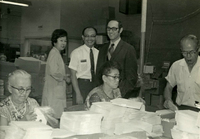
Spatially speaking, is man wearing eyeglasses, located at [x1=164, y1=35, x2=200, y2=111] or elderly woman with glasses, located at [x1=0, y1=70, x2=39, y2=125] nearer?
elderly woman with glasses, located at [x1=0, y1=70, x2=39, y2=125]

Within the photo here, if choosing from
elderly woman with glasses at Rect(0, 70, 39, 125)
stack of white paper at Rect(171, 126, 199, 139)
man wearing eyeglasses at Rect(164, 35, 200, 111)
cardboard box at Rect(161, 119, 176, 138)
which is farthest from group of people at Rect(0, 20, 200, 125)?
stack of white paper at Rect(171, 126, 199, 139)

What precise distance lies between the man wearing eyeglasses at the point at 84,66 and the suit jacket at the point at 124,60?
72 mm

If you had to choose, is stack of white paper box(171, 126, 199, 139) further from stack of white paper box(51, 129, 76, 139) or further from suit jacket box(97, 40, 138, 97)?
suit jacket box(97, 40, 138, 97)

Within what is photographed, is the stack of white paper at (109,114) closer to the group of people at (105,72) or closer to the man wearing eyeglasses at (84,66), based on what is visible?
the group of people at (105,72)

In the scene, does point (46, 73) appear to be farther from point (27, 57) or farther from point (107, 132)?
point (107, 132)

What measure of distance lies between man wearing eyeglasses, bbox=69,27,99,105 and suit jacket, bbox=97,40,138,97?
0.24 feet

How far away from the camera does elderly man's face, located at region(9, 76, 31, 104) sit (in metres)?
1.43

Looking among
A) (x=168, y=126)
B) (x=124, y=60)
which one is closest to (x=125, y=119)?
(x=168, y=126)

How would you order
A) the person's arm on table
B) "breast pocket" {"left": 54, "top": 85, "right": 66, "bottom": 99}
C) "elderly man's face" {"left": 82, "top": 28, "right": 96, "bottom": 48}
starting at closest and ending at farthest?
the person's arm on table → "breast pocket" {"left": 54, "top": 85, "right": 66, "bottom": 99} → "elderly man's face" {"left": 82, "top": 28, "right": 96, "bottom": 48}

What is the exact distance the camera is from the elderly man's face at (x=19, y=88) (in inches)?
56.2

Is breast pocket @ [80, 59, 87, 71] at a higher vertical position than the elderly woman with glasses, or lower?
higher

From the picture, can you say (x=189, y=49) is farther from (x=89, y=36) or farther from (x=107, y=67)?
(x=89, y=36)

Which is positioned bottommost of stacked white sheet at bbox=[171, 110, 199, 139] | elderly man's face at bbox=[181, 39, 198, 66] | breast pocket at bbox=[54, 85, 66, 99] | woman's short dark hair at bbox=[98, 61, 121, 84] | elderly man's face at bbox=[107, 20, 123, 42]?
stacked white sheet at bbox=[171, 110, 199, 139]

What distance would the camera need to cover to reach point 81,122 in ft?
4.03
